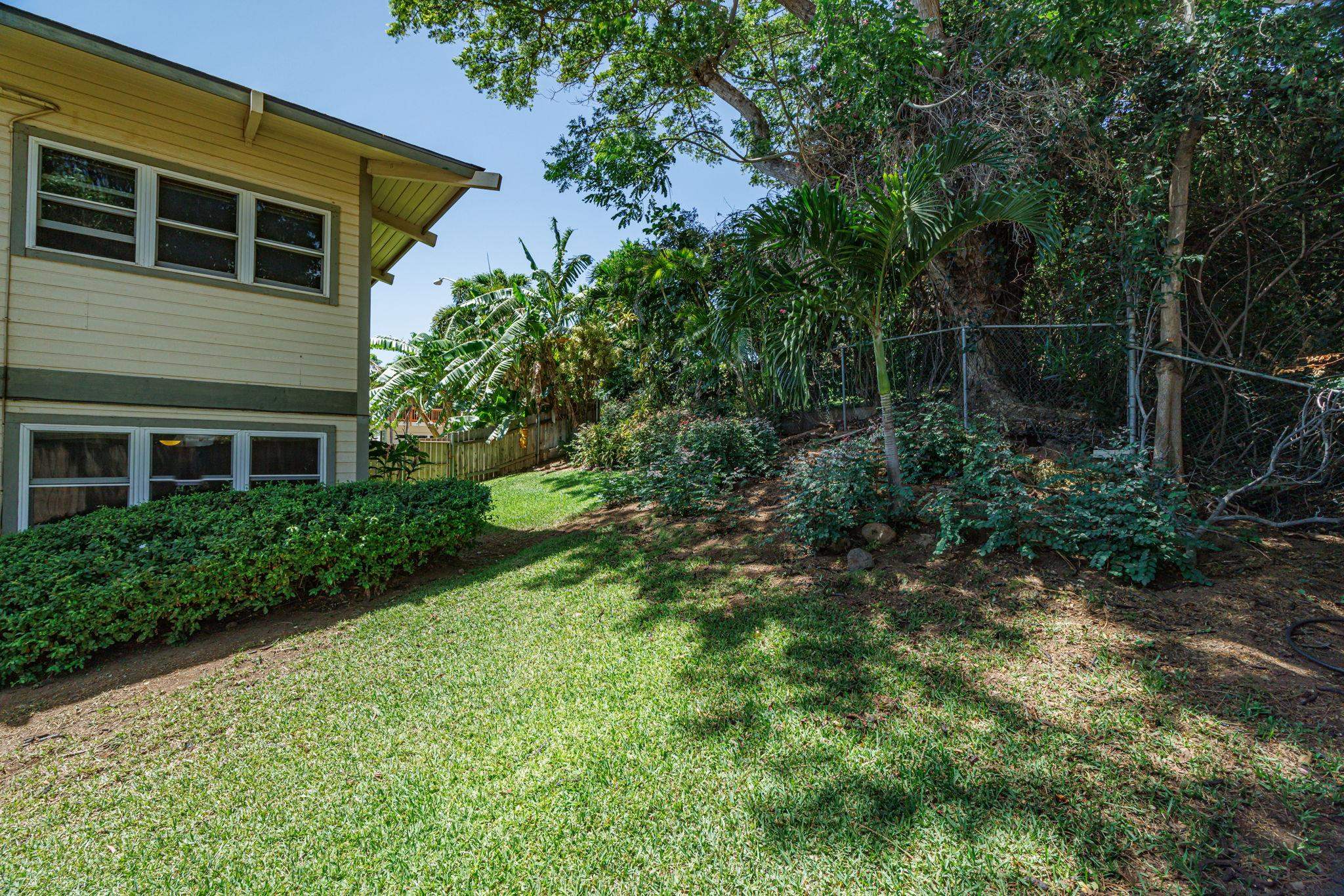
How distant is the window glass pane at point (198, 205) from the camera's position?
673cm

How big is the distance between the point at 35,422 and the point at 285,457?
87.8 inches

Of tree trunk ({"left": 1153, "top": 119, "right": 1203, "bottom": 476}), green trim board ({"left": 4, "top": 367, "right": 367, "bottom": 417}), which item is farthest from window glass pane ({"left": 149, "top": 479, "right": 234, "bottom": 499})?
tree trunk ({"left": 1153, "top": 119, "right": 1203, "bottom": 476})

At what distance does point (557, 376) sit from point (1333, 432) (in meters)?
14.4

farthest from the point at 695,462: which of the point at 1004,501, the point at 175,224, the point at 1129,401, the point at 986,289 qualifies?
the point at 175,224

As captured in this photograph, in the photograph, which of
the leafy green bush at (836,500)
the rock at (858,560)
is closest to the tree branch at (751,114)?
the leafy green bush at (836,500)

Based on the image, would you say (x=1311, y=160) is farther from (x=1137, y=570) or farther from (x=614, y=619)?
(x=614, y=619)

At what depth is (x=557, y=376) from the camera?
16.0 m

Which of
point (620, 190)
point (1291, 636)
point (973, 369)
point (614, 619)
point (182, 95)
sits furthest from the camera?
point (620, 190)

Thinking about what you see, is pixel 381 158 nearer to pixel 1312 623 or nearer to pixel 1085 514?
pixel 1085 514

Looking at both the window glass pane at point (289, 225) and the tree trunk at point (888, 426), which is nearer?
the tree trunk at point (888, 426)

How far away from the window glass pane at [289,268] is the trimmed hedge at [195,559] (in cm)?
276

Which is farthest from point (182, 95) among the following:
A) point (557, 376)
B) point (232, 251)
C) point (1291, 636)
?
point (1291, 636)

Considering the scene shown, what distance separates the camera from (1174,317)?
5301 millimetres

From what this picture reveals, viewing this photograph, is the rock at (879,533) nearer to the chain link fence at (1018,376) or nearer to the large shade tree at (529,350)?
the chain link fence at (1018,376)
